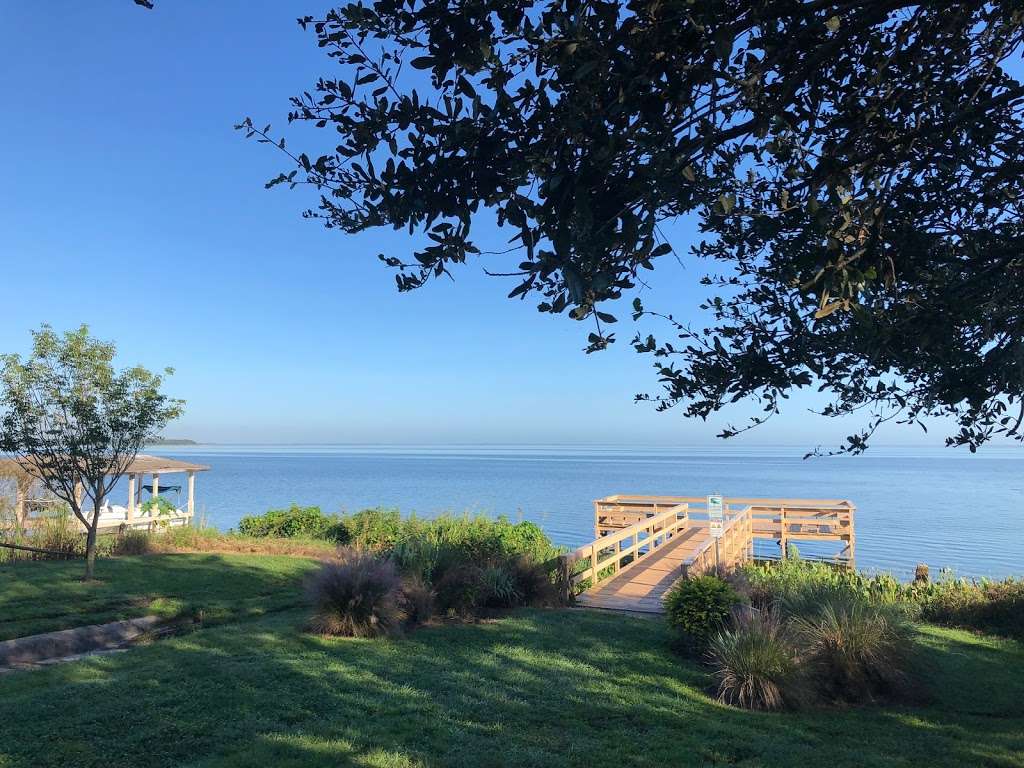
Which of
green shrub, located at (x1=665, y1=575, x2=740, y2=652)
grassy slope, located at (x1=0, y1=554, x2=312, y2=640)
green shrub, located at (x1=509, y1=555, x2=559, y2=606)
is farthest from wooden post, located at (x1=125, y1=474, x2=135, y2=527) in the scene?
green shrub, located at (x1=665, y1=575, x2=740, y2=652)

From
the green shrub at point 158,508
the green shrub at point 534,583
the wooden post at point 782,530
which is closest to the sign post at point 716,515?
the green shrub at point 534,583

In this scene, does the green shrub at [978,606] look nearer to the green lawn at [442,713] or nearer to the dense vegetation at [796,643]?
the green lawn at [442,713]

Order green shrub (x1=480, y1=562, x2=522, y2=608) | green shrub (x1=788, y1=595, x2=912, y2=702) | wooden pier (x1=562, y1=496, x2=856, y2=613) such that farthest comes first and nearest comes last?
wooden pier (x1=562, y1=496, x2=856, y2=613) → green shrub (x1=480, y1=562, x2=522, y2=608) → green shrub (x1=788, y1=595, x2=912, y2=702)

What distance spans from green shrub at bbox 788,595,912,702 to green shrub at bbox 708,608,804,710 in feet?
1.41

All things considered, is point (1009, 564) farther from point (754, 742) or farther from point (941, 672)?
point (754, 742)

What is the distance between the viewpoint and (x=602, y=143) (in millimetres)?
2613

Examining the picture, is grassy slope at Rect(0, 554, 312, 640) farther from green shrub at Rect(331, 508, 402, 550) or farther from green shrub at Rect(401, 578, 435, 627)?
green shrub at Rect(401, 578, 435, 627)

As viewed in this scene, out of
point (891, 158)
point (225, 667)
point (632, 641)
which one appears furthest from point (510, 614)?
point (891, 158)

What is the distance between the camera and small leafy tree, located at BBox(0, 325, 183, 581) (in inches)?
487

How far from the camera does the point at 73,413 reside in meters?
12.5

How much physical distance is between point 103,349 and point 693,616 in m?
11.5

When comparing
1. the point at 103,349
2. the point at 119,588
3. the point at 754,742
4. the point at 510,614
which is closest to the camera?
the point at 754,742

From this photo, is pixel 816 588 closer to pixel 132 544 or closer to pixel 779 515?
pixel 779 515

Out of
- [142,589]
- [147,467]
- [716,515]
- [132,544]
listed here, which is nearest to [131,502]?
[147,467]
